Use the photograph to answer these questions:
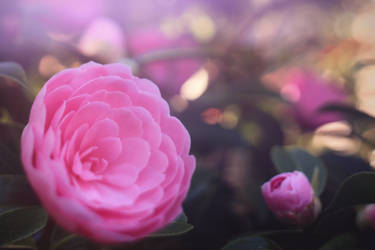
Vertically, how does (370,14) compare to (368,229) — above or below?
above

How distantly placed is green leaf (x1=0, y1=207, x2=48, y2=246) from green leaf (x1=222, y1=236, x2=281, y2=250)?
7.8 inches

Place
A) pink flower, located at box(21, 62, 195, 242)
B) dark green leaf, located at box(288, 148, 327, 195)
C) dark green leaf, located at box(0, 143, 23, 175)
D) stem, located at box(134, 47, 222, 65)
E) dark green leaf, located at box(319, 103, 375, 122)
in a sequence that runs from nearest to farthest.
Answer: pink flower, located at box(21, 62, 195, 242)
dark green leaf, located at box(0, 143, 23, 175)
dark green leaf, located at box(288, 148, 327, 195)
dark green leaf, located at box(319, 103, 375, 122)
stem, located at box(134, 47, 222, 65)

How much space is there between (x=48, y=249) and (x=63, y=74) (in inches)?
7.9

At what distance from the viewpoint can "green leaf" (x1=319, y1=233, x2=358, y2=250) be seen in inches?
19.6

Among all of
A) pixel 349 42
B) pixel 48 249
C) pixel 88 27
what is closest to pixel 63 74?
pixel 48 249

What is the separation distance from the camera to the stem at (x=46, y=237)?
0.45 meters

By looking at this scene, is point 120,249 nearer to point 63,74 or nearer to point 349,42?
point 63,74

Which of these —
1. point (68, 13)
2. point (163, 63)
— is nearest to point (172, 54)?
point (163, 63)

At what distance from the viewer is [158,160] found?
413mm

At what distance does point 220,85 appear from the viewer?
965mm

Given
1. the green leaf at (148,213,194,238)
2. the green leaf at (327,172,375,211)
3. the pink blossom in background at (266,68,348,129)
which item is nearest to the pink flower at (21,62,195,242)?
the green leaf at (148,213,194,238)

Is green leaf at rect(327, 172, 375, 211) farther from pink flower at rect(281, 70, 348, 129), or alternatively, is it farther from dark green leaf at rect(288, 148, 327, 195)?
pink flower at rect(281, 70, 348, 129)

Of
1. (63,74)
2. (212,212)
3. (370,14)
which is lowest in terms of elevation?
(212,212)

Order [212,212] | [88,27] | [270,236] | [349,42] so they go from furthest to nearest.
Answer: [349,42] < [88,27] < [212,212] < [270,236]
